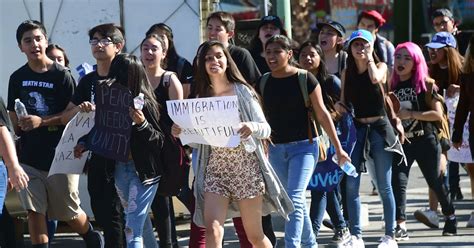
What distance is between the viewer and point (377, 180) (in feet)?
32.1

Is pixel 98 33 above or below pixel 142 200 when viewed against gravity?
above

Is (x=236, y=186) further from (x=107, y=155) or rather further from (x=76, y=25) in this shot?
(x=76, y=25)

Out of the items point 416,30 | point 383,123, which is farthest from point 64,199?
point 416,30

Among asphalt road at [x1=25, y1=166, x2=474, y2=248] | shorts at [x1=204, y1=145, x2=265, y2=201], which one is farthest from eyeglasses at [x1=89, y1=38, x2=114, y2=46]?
Answer: asphalt road at [x1=25, y1=166, x2=474, y2=248]

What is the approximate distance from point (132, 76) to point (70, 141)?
0.89m

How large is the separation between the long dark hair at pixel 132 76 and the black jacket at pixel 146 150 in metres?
0.09

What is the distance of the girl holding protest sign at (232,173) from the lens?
792cm

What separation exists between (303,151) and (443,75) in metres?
2.94

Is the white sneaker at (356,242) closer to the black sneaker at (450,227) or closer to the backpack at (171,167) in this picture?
the black sneaker at (450,227)

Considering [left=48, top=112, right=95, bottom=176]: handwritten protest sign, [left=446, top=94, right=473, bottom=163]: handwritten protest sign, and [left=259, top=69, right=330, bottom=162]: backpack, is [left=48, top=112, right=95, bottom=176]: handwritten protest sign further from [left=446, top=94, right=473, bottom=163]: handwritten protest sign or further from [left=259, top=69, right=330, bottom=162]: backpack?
[left=446, top=94, right=473, bottom=163]: handwritten protest sign

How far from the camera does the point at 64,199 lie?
9148 millimetres

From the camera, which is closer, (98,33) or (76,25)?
(98,33)

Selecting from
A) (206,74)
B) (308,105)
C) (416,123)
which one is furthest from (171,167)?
(416,123)

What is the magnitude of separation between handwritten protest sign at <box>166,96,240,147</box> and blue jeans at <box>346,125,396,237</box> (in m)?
2.00
